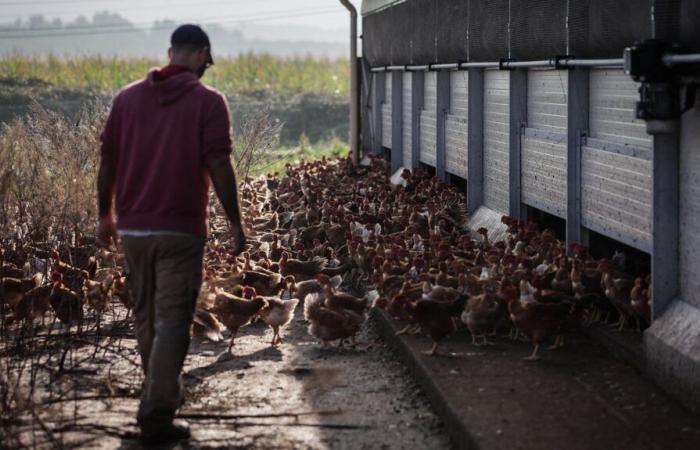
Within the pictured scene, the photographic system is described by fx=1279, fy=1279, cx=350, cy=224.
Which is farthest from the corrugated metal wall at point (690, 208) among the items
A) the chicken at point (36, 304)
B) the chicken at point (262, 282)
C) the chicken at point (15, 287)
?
the chicken at point (15, 287)

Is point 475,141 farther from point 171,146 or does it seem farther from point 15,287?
point 171,146

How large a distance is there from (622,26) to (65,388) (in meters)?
5.06

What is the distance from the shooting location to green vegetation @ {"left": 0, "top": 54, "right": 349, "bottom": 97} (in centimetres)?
6097

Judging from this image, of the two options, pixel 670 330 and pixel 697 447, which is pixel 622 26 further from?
pixel 697 447

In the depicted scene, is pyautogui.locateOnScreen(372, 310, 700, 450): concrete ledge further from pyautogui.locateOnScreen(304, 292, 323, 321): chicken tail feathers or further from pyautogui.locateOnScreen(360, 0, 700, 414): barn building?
pyautogui.locateOnScreen(304, 292, 323, 321): chicken tail feathers

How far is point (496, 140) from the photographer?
1605cm

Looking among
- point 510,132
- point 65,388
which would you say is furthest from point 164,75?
point 510,132

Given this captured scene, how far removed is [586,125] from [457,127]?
671 centimetres

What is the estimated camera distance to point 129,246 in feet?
26.1

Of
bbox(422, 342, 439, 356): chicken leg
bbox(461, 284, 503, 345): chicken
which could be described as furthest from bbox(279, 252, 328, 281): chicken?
bbox(422, 342, 439, 356): chicken leg

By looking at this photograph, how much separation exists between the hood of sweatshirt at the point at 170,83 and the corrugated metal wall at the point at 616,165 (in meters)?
3.98

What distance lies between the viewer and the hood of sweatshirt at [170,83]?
7801mm

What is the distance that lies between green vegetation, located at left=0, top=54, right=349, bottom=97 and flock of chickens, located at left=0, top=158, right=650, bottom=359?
42960 millimetres

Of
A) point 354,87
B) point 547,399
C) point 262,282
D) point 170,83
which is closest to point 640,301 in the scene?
point 547,399
